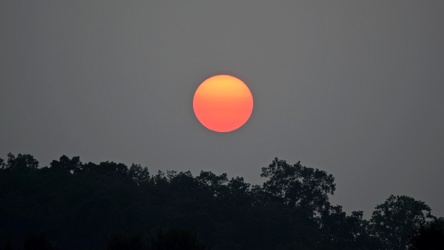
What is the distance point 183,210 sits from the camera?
416 feet

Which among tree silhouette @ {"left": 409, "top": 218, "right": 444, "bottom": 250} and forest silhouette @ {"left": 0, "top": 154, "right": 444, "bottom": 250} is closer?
tree silhouette @ {"left": 409, "top": 218, "right": 444, "bottom": 250}

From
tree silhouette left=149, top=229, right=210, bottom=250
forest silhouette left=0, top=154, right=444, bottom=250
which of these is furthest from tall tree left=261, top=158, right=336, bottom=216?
tree silhouette left=149, top=229, right=210, bottom=250

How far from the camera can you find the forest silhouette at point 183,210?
112500mm

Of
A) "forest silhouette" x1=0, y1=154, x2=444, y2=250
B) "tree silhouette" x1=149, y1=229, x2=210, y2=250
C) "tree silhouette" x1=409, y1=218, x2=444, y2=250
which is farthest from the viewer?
"forest silhouette" x1=0, y1=154, x2=444, y2=250

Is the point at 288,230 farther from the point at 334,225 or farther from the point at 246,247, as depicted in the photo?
the point at 334,225

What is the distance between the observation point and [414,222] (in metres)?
142

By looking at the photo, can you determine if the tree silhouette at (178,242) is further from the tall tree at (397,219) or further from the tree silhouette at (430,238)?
the tall tree at (397,219)

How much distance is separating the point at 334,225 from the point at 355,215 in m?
3.39

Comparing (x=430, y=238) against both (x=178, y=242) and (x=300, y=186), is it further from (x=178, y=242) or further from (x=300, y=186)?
(x=300, y=186)

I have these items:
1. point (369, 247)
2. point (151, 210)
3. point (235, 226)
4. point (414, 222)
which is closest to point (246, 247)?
point (235, 226)

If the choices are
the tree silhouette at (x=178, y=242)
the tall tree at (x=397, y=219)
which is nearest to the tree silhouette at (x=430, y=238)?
the tree silhouette at (x=178, y=242)

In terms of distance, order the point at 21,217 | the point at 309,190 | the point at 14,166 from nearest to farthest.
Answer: the point at 21,217 < the point at 14,166 < the point at 309,190

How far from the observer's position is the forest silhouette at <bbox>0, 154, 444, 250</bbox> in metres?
112

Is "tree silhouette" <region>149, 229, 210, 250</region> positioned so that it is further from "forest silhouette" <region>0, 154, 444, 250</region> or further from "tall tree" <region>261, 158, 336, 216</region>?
"tall tree" <region>261, 158, 336, 216</region>
